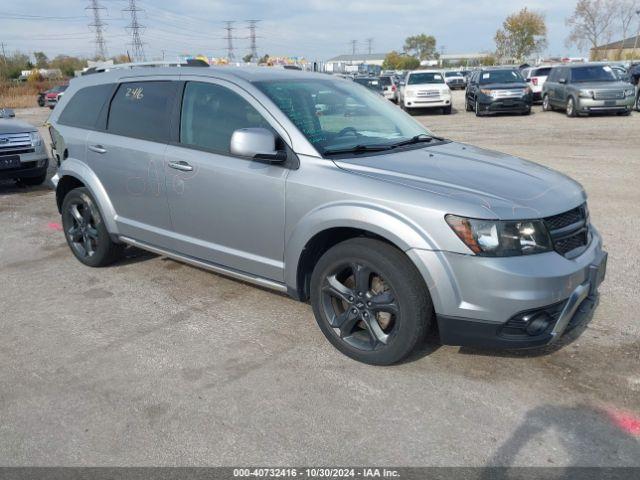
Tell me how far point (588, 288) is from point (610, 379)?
A: 541 millimetres

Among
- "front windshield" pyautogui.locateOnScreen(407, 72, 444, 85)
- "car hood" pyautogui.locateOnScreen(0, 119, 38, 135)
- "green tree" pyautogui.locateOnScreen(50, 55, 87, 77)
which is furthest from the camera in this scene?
"green tree" pyautogui.locateOnScreen(50, 55, 87, 77)

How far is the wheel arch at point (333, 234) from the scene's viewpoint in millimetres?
3246

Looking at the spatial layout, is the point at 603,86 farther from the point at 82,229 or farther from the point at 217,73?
the point at 82,229

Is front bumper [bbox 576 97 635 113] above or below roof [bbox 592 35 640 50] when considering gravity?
below

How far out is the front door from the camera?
392 centimetres

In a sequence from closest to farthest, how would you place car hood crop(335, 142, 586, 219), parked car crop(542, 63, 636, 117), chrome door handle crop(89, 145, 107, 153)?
1. car hood crop(335, 142, 586, 219)
2. chrome door handle crop(89, 145, 107, 153)
3. parked car crop(542, 63, 636, 117)

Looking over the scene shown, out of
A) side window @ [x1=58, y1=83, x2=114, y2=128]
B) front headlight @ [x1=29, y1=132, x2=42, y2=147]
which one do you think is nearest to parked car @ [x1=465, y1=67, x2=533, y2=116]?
front headlight @ [x1=29, y1=132, x2=42, y2=147]

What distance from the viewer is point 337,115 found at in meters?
4.30

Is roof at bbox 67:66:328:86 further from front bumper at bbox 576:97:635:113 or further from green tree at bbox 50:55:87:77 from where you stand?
green tree at bbox 50:55:87:77

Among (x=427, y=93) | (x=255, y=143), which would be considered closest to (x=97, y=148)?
(x=255, y=143)

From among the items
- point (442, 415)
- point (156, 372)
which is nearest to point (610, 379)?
point (442, 415)

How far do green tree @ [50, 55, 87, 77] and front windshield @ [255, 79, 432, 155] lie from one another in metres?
79.3

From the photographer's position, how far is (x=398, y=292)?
3.32 m

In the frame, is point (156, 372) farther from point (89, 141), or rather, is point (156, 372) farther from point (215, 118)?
point (89, 141)
